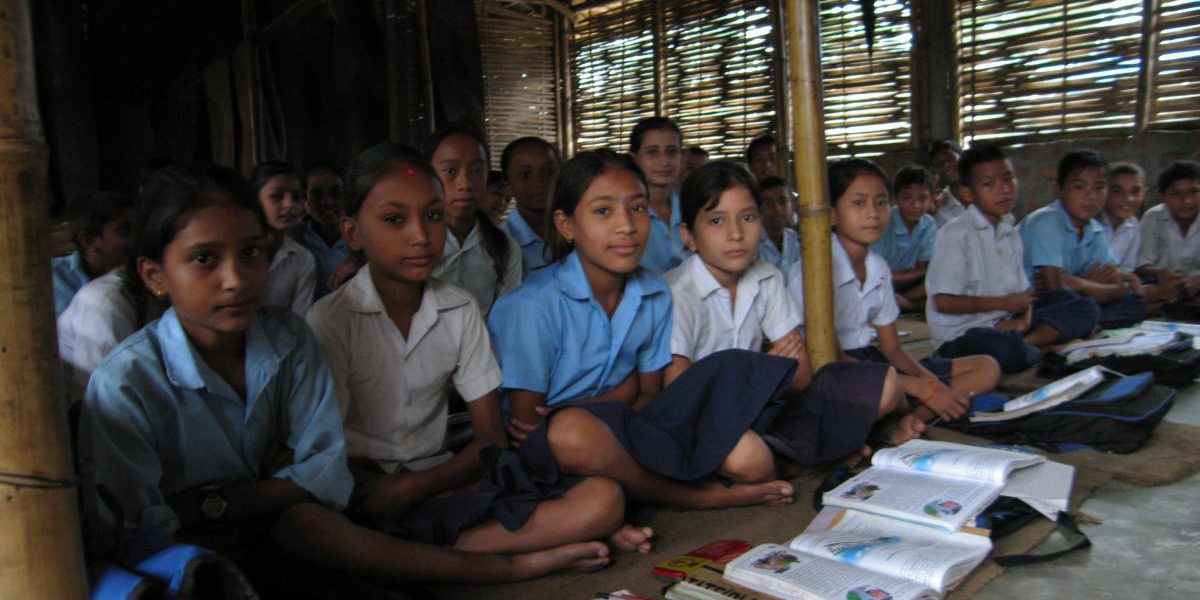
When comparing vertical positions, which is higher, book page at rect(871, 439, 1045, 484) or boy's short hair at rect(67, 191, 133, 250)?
boy's short hair at rect(67, 191, 133, 250)

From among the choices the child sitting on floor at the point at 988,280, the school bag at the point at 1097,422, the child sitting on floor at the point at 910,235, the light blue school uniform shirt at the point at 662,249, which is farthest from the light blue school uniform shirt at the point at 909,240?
the school bag at the point at 1097,422

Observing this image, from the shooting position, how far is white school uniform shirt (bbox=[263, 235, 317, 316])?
9.41 feet

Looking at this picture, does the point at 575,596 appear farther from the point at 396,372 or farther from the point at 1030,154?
the point at 1030,154

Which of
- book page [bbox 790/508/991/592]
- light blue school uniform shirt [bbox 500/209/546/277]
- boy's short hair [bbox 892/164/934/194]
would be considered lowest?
book page [bbox 790/508/991/592]

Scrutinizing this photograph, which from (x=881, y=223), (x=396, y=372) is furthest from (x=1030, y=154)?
(x=396, y=372)

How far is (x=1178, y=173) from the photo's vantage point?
472cm

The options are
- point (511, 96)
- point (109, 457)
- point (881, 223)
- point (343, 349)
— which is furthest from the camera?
point (511, 96)

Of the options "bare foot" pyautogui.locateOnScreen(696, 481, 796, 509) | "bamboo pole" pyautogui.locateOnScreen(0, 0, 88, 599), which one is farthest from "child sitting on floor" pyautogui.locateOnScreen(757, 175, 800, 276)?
"bamboo pole" pyautogui.locateOnScreen(0, 0, 88, 599)

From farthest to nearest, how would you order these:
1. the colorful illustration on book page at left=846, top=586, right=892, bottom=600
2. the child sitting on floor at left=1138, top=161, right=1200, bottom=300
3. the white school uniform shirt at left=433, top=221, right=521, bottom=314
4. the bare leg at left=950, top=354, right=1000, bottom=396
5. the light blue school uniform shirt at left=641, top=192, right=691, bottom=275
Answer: the child sitting on floor at left=1138, top=161, right=1200, bottom=300, the light blue school uniform shirt at left=641, top=192, right=691, bottom=275, the bare leg at left=950, top=354, right=1000, bottom=396, the white school uniform shirt at left=433, top=221, right=521, bottom=314, the colorful illustration on book page at left=846, top=586, right=892, bottom=600

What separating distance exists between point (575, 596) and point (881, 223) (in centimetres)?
180

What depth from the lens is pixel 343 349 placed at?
1.95 metres

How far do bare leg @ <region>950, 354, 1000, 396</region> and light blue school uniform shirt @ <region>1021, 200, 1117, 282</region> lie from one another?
3.83 ft

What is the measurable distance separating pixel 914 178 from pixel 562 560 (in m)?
4.03

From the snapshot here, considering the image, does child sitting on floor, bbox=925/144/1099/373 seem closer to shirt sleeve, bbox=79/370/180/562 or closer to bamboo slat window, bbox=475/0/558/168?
shirt sleeve, bbox=79/370/180/562
